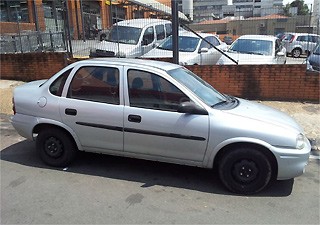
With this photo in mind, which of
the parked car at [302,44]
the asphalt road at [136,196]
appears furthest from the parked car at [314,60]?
the asphalt road at [136,196]

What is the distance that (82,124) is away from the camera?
4012 millimetres

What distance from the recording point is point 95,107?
3.95 m

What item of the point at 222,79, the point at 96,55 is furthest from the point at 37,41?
the point at 222,79

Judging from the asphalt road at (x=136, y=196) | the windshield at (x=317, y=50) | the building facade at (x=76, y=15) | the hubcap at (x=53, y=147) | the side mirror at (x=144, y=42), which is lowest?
the asphalt road at (x=136, y=196)

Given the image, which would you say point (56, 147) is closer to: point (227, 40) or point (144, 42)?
point (144, 42)

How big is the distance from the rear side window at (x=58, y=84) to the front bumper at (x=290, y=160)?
2.79 meters

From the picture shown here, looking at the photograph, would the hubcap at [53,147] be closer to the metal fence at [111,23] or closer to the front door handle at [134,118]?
the front door handle at [134,118]

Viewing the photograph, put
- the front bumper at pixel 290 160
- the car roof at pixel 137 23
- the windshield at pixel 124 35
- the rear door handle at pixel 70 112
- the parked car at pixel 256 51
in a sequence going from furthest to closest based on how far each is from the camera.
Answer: the car roof at pixel 137 23, the windshield at pixel 124 35, the parked car at pixel 256 51, the rear door handle at pixel 70 112, the front bumper at pixel 290 160

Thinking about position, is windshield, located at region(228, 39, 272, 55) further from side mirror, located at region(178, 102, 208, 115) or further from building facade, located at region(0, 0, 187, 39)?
side mirror, located at region(178, 102, 208, 115)

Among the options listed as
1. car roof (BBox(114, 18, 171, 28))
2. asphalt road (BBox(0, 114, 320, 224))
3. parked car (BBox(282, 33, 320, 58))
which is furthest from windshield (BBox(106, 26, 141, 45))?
asphalt road (BBox(0, 114, 320, 224))

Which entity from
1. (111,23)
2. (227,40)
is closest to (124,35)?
(111,23)

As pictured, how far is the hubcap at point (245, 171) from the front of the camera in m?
3.59

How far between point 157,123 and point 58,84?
1.54 m

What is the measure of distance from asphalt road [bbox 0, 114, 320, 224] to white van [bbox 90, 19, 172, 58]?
496 centimetres
